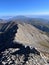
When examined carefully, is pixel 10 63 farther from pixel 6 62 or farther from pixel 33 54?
pixel 33 54

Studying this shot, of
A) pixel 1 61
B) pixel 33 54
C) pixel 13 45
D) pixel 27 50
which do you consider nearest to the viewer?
pixel 1 61

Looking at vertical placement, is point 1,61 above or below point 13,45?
above

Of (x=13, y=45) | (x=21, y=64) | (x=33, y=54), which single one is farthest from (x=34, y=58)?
(x=13, y=45)

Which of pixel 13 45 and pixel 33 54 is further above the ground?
pixel 33 54

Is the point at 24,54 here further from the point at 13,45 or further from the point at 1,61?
the point at 13,45

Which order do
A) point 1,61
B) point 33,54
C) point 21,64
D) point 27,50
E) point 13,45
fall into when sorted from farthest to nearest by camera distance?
point 13,45, point 27,50, point 33,54, point 1,61, point 21,64

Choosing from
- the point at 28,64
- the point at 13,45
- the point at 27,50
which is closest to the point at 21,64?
the point at 28,64

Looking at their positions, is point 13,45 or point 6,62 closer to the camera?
point 6,62

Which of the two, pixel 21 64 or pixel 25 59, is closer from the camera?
pixel 21 64

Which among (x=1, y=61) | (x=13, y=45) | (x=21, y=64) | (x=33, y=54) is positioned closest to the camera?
(x=21, y=64)
